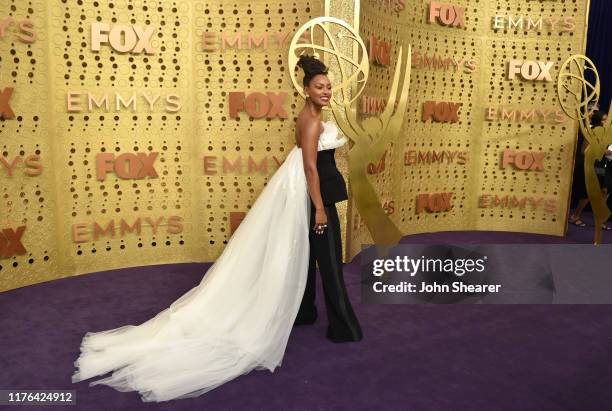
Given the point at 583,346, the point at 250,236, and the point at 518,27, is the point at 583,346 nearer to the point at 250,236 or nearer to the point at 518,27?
the point at 250,236

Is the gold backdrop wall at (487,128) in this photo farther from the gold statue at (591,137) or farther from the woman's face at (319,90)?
the woman's face at (319,90)

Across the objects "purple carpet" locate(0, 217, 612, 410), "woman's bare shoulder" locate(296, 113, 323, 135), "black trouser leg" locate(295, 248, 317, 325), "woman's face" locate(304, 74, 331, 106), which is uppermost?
"woman's face" locate(304, 74, 331, 106)

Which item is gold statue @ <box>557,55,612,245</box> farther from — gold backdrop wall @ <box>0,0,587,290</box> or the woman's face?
the woman's face

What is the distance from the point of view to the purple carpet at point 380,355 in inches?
115

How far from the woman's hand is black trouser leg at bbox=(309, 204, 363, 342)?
59 mm

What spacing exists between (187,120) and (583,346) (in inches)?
154

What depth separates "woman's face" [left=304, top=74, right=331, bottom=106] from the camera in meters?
3.39

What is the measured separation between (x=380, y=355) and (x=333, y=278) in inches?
22.6

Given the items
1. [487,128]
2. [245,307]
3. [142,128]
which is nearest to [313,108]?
[245,307]

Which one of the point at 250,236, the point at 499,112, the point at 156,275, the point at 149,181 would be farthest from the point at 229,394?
the point at 499,112

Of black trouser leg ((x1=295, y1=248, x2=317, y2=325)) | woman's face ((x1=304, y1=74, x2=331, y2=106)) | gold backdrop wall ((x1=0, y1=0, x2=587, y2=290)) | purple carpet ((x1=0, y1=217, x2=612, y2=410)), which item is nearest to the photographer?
purple carpet ((x1=0, y1=217, x2=612, y2=410))

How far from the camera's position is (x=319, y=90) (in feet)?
11.1

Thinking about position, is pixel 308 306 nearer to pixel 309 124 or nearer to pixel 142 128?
pixel 309 124

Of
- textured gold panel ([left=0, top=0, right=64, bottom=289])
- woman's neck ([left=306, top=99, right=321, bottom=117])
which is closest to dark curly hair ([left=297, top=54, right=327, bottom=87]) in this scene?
woman's neck ([left=306, top=99, right=321, bottom=117])
